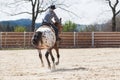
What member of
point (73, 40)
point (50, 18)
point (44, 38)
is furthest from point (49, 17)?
point (73, 40)

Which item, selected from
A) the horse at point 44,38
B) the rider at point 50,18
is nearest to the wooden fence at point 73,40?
the rider at point 50,18

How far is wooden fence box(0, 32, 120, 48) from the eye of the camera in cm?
3319

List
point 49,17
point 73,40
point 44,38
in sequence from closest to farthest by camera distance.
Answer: point 44,38
point 49,17
point 73,40

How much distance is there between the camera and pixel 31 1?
3934 centimetres

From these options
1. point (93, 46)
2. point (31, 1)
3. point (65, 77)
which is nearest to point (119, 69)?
point (65, 77)

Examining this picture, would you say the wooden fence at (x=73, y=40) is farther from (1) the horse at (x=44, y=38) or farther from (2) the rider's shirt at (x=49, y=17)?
(1) the horse at (x=44, y=38)

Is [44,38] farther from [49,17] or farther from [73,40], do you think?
[73,40]

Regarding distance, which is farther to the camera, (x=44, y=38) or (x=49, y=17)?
(x=49, y=17)

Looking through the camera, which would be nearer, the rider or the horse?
the horse

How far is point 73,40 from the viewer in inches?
1341

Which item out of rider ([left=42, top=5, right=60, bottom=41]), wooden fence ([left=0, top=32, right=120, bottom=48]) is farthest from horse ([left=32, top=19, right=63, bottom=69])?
wooden fence ([left=0, top=32, right=120, bottom=48])

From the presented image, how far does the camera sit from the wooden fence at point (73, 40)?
33.2 m

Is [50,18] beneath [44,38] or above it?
above

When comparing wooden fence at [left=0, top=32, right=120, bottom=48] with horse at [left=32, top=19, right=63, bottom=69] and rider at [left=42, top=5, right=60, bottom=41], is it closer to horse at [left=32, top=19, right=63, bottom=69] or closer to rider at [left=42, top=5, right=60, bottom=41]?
rider at [left=42, top=5, right=60, bottom=41]
